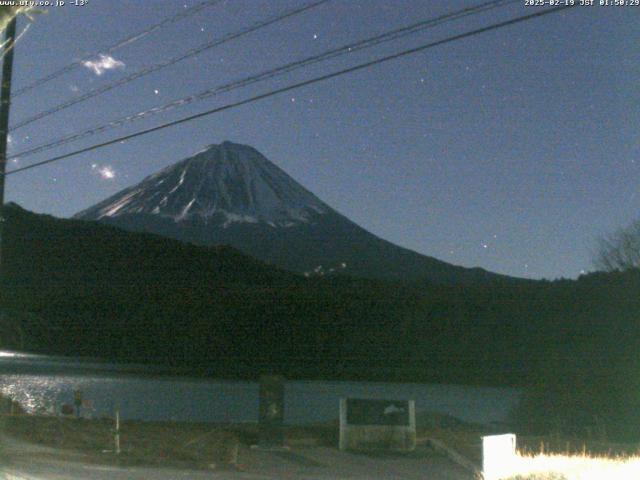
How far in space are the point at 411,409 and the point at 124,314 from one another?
84478 millimetres

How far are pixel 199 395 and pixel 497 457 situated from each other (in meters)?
38.4

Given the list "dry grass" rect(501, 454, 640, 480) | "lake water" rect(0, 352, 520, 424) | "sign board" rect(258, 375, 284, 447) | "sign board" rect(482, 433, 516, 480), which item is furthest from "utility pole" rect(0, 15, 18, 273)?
"lake water" rect(0, 352, 520, 424)

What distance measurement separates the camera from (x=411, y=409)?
18.9 m

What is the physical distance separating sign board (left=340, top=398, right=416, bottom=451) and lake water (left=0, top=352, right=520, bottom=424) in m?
15.4

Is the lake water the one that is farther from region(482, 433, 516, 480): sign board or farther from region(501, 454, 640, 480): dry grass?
region(482, 433, 516, 480): sign board

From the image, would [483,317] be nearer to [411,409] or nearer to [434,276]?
[434,276]

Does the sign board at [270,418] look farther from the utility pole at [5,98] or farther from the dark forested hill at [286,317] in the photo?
the dark forested hill at [286,317]

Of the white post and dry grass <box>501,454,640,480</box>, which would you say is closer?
dry grass <box>501,454,640,480</box>

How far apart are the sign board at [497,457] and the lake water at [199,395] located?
20733 millimetres

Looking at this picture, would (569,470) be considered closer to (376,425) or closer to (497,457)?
(497,457)

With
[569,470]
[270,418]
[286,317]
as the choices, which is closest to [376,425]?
[270,418]

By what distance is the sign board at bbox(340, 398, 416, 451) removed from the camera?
734 inches

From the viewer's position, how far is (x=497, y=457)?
13.4m

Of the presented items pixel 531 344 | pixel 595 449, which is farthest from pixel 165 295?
pixel 595 449
